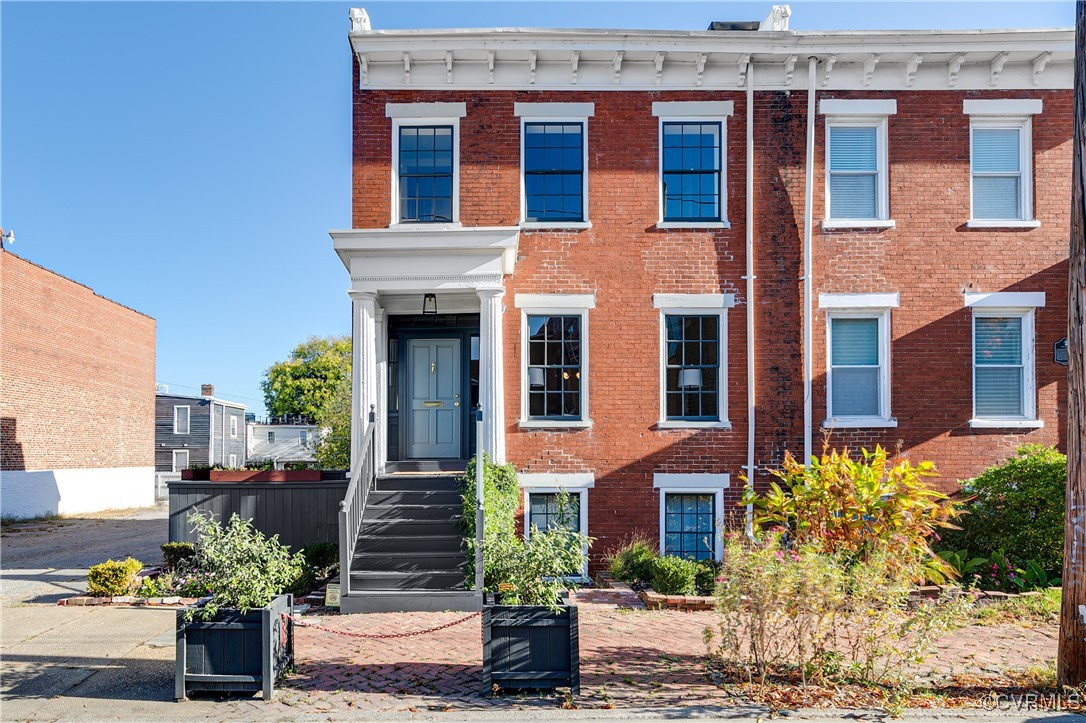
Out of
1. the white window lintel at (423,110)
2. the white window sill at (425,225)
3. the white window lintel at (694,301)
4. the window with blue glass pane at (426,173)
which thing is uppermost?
the white window lintel at (423,110)

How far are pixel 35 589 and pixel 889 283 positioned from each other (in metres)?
14.3

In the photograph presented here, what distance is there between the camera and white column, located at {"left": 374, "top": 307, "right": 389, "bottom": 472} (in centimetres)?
1245

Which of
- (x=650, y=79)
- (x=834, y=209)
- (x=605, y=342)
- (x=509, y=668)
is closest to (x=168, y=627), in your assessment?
(x=509, y=668)

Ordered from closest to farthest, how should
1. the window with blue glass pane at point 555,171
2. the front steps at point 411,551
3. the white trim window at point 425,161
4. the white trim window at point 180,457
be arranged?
the front steps at point 411,551
the white trim window at point 425,161
the window with blue glass pane at point 555,171
the white trim window at point 180,457

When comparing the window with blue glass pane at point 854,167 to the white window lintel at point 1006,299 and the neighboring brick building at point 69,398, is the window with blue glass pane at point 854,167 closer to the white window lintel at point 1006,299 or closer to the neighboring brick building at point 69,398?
the white window lintel at point 1006,299

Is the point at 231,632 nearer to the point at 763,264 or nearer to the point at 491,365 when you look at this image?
the point at 491,365

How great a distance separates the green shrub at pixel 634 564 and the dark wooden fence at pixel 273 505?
439 centimetres

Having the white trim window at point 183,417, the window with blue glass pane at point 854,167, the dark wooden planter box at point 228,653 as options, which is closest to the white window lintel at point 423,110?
the window with blue glass pane at point 854,167

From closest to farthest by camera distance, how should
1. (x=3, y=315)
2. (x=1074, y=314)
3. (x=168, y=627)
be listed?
(x=1074, y=314)
(x=168, y=627)
(x=3, y=315)

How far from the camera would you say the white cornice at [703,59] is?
501 inches

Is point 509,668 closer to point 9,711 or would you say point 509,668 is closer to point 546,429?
point 9,711

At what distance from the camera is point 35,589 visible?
11688mm

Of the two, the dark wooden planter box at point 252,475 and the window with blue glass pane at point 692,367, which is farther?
the window with blue glass pane at point 692,367

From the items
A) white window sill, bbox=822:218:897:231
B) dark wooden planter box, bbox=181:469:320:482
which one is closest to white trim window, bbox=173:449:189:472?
dark wooden planter box, bbox=181:469:320:482
